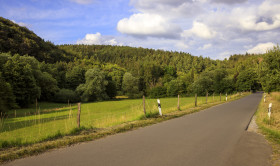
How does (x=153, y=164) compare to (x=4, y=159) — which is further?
(x=4, y=159)

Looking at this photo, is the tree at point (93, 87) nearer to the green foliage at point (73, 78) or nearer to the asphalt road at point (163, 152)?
the green foliage at point (73, 78)

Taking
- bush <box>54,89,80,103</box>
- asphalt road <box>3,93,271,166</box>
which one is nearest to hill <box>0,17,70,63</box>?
bush <box>54,89,80,103</box>

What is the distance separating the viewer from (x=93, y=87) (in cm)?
7444

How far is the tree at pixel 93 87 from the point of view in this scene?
73.9 m

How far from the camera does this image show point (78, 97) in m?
75.6

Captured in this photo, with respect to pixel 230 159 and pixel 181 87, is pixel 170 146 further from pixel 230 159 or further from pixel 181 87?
pixel 181 87

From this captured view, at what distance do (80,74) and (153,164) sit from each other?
83428 millimetres

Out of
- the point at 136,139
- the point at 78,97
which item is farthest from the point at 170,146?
the point at 78,97

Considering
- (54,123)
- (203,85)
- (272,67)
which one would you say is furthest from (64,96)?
(272,67)

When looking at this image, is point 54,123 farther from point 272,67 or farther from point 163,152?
point 272,67

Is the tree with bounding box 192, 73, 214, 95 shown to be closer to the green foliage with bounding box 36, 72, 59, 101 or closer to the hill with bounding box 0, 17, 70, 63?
the green foliage with bounding box 36, 72, 59, 101

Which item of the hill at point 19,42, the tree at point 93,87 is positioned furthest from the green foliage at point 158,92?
the hill at point 19,42

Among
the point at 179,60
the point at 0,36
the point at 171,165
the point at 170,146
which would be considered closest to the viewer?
the point at 171,165

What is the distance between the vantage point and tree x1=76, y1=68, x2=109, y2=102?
7387 centimetres
